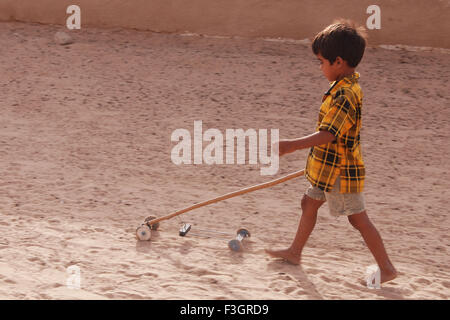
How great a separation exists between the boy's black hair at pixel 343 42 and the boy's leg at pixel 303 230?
2.65ft

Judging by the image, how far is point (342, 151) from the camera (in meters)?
3.33

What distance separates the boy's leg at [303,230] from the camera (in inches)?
141

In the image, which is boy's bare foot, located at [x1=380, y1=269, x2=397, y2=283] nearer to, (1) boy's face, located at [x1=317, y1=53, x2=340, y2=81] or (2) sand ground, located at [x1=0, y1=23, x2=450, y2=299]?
(2) sand ground, located at [x1=0, y1=23, x2=450, y2=299]

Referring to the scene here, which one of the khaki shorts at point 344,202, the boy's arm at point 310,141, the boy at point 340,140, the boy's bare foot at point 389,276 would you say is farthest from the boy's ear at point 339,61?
the boy's bare foot at point 389,276

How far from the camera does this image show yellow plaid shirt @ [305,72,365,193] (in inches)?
127

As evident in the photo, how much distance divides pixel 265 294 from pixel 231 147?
2699 millimetres


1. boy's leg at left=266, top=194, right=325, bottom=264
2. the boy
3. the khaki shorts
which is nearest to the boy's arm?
the boy

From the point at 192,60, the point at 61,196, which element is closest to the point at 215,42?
the point at 192,60

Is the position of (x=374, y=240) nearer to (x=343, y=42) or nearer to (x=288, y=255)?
(x=288, y=255)

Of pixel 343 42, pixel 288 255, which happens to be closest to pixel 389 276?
pixel 288 255

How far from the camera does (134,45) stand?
8625mm
